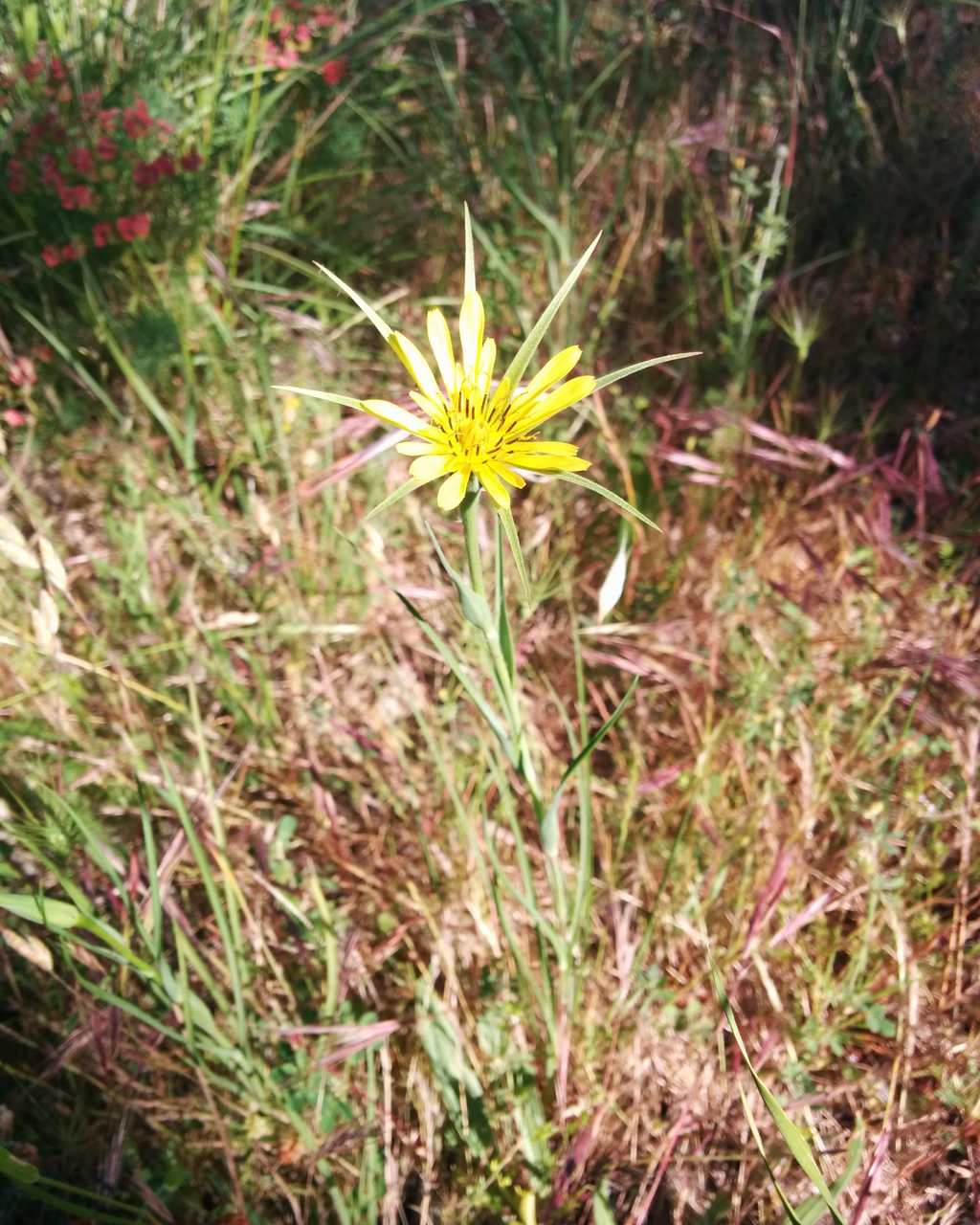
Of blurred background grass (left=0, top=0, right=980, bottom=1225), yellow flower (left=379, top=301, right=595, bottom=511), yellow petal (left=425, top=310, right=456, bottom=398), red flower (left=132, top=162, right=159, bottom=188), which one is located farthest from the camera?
red flower (left=132, top=162, right=159, bottom=188)

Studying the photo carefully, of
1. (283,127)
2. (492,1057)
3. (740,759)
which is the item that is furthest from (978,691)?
(283,127)

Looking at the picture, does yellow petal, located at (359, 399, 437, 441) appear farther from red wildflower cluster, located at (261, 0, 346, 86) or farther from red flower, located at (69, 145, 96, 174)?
red wildflower cluster, located at (261, 0, 346, 86)

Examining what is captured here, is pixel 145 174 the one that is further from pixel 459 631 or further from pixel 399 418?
pixel 399 418

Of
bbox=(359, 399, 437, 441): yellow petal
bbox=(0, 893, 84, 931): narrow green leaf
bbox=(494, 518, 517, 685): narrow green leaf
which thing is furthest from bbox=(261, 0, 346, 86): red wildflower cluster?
bbox=(0, 893, 84, 931): narrow green leaf

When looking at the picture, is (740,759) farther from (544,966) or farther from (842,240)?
(842,240)

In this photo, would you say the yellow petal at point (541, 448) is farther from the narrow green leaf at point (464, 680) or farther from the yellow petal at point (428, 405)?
the narrow green leaf at point (464, 680)

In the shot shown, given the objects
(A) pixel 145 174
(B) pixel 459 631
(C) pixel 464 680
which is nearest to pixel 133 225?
(A) pixel 145 174
